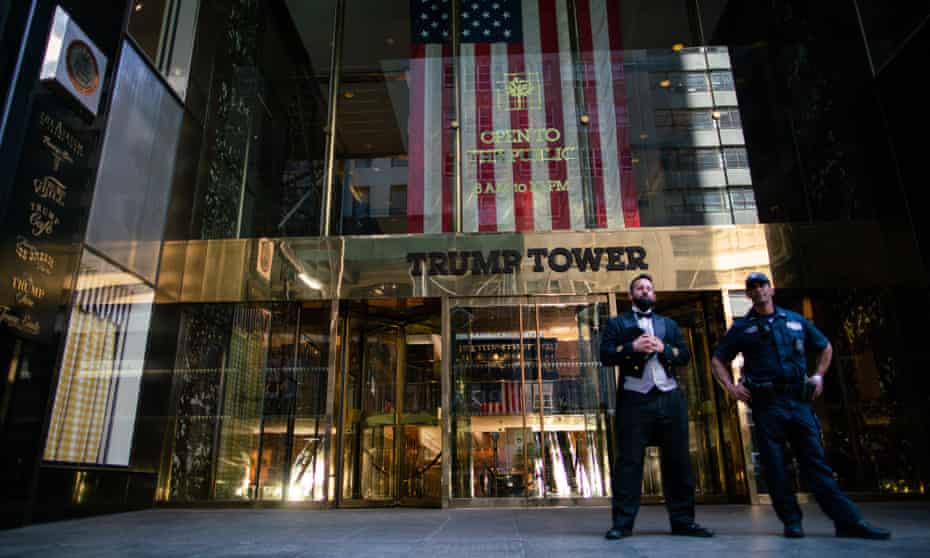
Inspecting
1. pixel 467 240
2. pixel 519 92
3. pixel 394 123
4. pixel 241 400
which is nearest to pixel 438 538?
pixel 467 240

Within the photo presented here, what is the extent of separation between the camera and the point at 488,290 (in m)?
7.77

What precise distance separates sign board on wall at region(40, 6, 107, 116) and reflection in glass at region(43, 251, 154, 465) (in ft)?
5.13

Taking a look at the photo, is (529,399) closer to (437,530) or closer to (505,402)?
(505,402)

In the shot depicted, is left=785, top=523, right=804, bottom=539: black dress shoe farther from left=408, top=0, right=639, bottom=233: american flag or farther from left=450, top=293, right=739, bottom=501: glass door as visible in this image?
left=408, top=0, right=639, bottom=233: american flag

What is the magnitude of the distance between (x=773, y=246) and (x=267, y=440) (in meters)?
6.67

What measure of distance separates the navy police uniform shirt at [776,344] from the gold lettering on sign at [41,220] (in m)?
5.16

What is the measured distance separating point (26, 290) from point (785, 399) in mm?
5351

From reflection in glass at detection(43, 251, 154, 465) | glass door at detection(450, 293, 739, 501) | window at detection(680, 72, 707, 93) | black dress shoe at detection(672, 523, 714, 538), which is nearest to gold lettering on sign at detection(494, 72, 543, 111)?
window at detection(680, 72, 707, 93)

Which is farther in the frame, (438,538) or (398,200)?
(398,200)

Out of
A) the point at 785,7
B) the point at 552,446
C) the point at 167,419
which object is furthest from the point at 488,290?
the point at 785,7

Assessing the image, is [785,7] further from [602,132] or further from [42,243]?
[42,243]

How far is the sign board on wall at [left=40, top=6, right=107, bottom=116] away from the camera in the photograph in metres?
4.99

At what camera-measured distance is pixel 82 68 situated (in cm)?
540

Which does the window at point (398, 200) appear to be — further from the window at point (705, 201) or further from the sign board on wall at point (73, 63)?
the window at point (705, 201)
